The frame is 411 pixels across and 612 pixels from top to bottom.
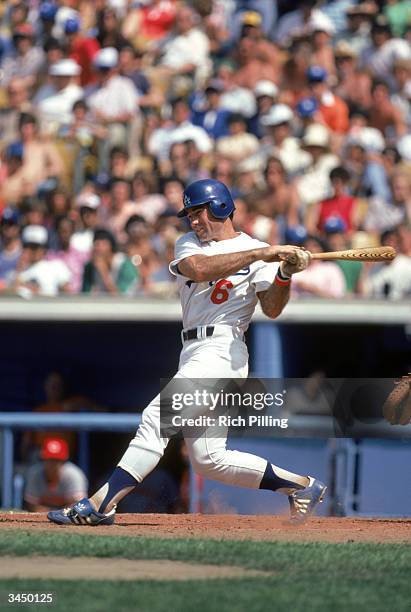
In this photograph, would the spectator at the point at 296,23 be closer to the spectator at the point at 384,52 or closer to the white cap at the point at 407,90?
the spectator at the point at 384,52

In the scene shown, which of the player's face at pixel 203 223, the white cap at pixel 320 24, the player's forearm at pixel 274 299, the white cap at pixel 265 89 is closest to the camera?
the player's forearm at pixel 274 299

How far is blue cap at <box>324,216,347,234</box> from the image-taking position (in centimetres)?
1082

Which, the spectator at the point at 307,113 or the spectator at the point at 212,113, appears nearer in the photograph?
the spectator at the point at 307,113

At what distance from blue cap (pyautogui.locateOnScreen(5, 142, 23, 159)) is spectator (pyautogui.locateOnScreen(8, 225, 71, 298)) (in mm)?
1527

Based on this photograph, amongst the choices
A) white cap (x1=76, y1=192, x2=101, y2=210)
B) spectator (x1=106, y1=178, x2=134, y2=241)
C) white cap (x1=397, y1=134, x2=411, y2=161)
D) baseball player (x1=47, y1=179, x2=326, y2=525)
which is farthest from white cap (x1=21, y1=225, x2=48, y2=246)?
baseball player (x1=47, y1=179, x2=326, y2=525)

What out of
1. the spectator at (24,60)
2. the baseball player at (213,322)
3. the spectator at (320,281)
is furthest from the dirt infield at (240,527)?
the spectator at (24,60)

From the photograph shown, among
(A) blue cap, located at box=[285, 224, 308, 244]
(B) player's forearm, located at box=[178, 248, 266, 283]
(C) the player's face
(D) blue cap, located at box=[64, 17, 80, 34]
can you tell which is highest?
(D) blue cap, located at box=[64, 17, 80, 34]

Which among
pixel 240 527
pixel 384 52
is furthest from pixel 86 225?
pixel 240 527

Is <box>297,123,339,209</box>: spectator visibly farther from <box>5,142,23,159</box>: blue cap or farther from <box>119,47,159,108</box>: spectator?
<box>5,142,23,159</box>: blue cap

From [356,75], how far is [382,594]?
8.52 metres

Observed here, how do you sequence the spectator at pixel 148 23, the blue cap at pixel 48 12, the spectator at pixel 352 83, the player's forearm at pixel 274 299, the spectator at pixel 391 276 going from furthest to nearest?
the blue cap at pixel 48 12
the spectator at pixel 148 23
the spectator at pixel 352 83
the spectator at pixel 391 276
the player's forearm at pixel 274 299

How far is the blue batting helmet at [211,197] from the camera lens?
6.61m

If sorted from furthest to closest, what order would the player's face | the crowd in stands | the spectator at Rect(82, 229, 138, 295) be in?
the crowd in stands → the spectator at Rect(82, 229, 138, 295) → the player's face

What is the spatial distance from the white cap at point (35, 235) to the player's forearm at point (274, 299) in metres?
4.89
